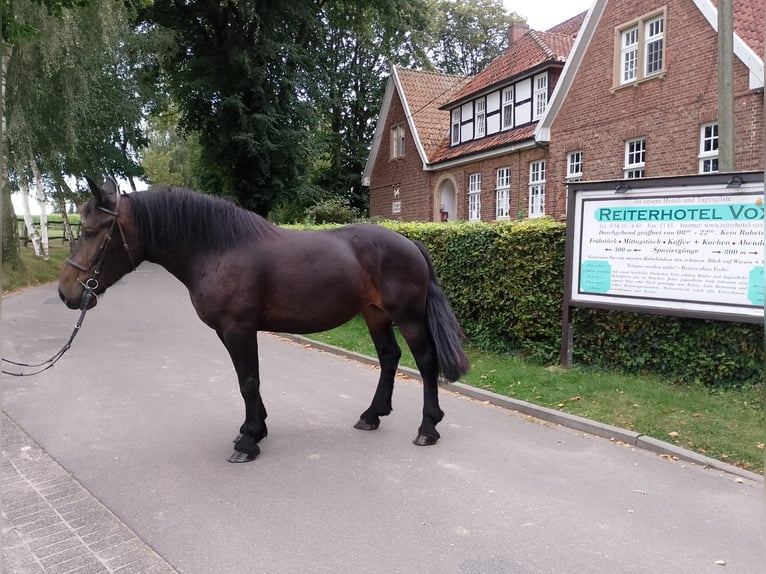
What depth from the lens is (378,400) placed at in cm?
→ 523

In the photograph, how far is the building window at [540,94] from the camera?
1992 cm

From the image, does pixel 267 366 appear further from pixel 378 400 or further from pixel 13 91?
pixel 13 91

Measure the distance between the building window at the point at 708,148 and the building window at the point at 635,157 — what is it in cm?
178

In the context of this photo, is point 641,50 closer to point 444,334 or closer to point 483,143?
point 483,143

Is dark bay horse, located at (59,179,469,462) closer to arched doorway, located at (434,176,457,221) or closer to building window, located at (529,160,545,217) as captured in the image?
building window, located at (529,160,545,217)

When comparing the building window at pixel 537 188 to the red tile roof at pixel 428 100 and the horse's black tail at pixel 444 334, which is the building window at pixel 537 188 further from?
the horse's black tail at pixel 444 334

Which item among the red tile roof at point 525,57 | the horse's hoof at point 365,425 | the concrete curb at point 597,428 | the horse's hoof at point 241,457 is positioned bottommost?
the concrete curb at point 597,428

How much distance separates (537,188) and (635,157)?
170 inches

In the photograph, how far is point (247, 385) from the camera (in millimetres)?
4441

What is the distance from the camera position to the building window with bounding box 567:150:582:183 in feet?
57.7

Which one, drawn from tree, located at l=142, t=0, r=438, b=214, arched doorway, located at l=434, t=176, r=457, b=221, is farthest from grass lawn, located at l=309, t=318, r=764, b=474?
tree, located at l=142, t=0, r=438, b=214

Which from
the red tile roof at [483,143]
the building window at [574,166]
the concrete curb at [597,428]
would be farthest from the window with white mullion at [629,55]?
the concrete curb at [597,428]

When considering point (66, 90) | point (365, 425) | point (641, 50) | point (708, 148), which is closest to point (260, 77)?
point (66, 90)

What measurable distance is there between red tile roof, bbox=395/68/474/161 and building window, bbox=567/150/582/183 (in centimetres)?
882
